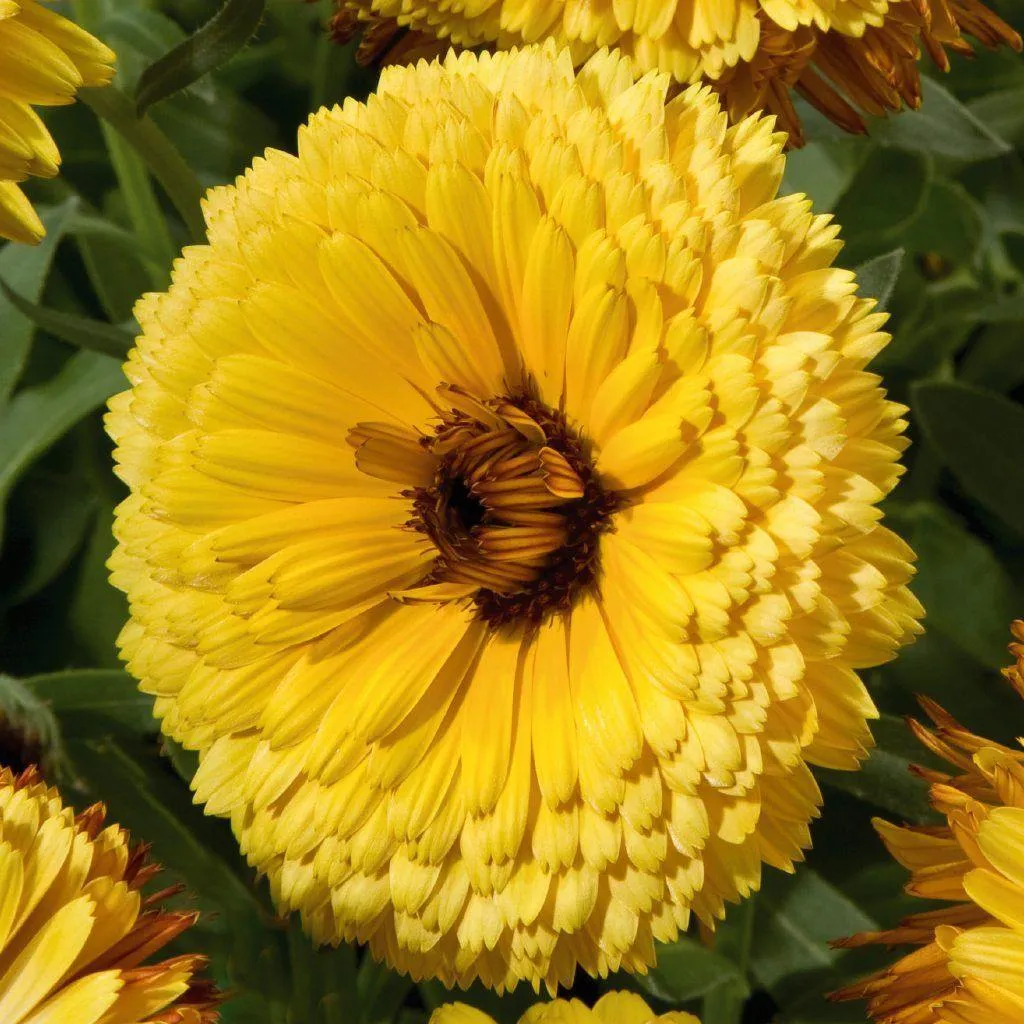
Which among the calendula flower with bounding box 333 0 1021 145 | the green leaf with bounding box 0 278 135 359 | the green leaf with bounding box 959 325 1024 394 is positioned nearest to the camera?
the calendula flower with bounding box 333 0 1021 145

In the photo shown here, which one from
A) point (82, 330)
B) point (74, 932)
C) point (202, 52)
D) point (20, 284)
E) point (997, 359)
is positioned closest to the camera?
point (74, 932)

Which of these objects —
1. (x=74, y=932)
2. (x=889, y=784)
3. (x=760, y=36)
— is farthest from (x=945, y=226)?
(x=74, y=932)

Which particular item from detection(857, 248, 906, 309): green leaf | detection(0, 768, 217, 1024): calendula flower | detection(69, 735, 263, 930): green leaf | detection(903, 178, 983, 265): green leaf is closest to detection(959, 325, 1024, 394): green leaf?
detection(903, 178, 983, 265): green leaf

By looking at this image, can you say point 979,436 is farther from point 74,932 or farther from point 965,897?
point 74,932

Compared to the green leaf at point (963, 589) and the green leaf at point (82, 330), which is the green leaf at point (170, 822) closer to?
the green leaf at point (82, 330)

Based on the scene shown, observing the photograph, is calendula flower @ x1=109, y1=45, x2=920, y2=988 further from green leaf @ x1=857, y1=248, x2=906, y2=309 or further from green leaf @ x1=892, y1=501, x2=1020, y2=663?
green leaf @ x1=892, y1=501, x2=1020, y2=663

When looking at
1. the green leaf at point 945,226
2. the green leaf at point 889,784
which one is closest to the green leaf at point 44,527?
the green leaf at point 889,784
